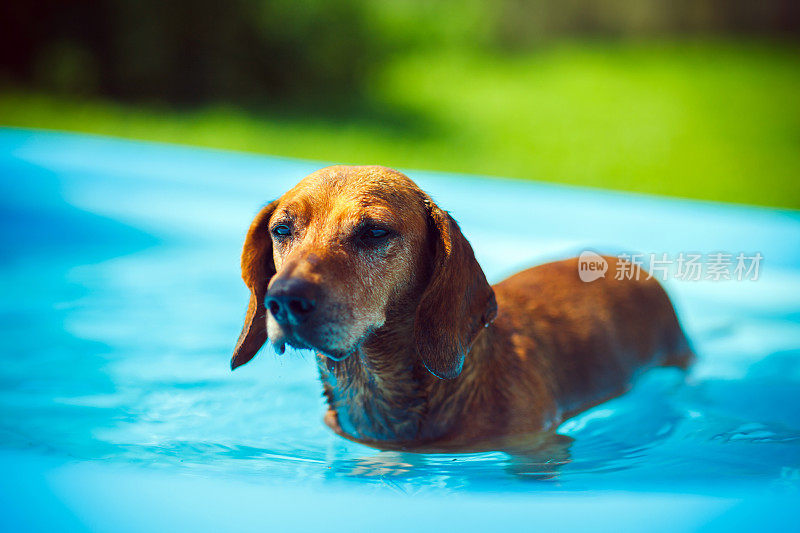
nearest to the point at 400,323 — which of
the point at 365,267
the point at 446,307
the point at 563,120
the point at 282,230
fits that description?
the point at 446,307

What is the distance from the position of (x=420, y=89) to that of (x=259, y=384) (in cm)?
1017

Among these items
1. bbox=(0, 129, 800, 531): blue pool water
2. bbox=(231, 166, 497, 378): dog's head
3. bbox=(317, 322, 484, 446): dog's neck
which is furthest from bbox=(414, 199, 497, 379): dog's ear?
bbox=(0, 129, 800, 531): blue pool water

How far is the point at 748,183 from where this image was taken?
1029 cm

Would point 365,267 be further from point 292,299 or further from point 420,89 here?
point 420,89

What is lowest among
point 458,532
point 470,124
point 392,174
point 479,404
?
point 458,532

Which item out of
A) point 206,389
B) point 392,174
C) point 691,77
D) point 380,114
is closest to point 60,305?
point 206,389

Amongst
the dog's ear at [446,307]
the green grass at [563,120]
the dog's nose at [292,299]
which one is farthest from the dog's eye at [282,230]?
the green grass at [563,120]

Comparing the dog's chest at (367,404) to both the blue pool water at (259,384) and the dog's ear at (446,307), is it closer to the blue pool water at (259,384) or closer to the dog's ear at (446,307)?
the blue pool water at (259,384)

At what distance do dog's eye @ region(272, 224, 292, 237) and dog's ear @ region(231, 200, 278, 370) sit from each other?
21cm

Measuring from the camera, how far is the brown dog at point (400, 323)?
249cm

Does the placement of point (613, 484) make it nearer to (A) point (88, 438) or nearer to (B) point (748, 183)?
(A) point (88, 438)

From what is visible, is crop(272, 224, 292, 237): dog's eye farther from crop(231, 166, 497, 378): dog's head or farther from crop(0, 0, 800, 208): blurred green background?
crop(0, 0, 800, 208): blurred green background

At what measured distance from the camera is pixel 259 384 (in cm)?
408

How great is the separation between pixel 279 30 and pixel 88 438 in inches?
387
